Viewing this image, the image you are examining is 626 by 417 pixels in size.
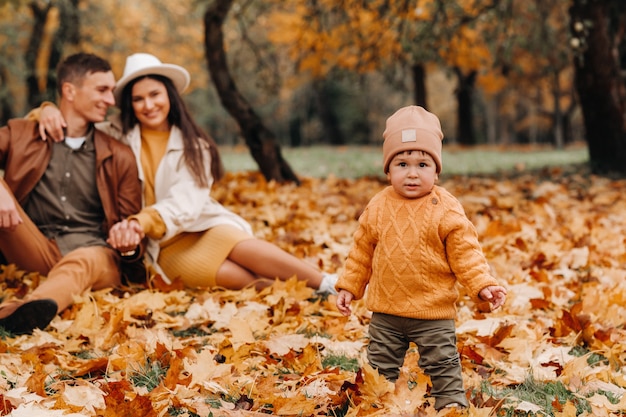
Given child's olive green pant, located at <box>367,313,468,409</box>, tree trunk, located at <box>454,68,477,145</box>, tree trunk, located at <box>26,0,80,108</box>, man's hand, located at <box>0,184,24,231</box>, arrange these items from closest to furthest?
child's olive green pant, located at <box>367,313,468,409</box>
man's hand, located at <box>0,184,24,231</box>
tree trunk, located at <box>26,0,80,108</box>
tree trunk, located at <box>454,68,477,145</box>

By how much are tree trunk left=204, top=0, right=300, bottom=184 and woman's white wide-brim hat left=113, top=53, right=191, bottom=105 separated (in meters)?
3.55

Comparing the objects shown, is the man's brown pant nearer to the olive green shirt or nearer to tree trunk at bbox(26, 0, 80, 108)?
the olive green shirt

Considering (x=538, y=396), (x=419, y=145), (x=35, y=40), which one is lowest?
(x=538, y=396)

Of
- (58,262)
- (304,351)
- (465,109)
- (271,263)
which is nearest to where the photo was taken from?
(304,351)

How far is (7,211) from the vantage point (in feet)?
10.7

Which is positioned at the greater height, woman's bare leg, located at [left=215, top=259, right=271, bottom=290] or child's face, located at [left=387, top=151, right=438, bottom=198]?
child's face, located at [left=387, top=151, right=438, bottom=198]

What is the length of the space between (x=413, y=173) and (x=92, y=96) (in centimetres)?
247

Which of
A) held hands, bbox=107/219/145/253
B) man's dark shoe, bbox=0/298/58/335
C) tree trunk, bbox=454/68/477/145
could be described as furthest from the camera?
tree trunk, bbox=454/68/477/145

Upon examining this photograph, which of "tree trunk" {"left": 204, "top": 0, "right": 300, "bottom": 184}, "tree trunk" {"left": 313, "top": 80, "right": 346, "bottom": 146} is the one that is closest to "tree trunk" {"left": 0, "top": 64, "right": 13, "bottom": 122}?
"tree trunk" {"left": 204, "top": 0, "right": 300, "bottom": 184}

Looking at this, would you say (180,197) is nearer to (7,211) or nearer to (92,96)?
(92,96)

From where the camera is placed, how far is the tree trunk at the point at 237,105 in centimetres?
742

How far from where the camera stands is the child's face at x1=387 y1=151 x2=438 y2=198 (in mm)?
1991

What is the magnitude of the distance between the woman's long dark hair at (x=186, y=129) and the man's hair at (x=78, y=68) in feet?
0.69

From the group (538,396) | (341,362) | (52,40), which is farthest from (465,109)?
(538,396)
